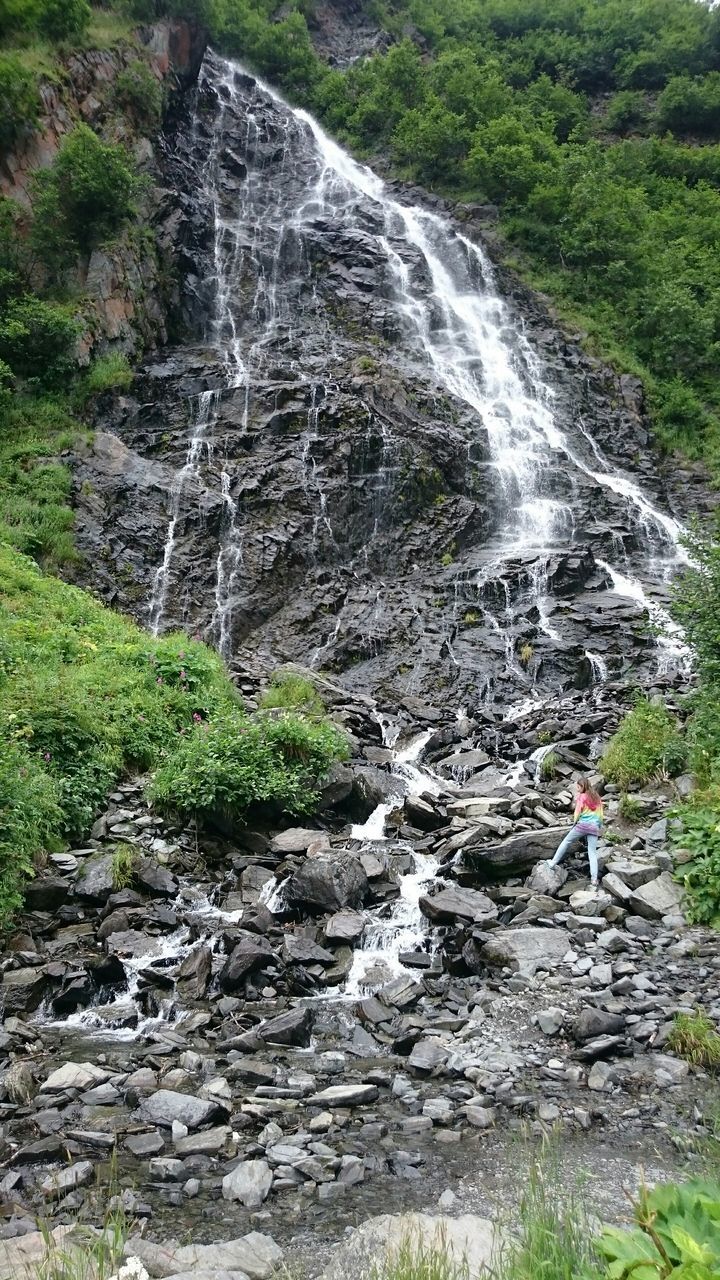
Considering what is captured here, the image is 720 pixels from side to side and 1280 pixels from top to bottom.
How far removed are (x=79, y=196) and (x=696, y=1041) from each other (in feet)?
91.2

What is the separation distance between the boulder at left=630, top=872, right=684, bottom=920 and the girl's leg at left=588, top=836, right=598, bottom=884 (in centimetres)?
54

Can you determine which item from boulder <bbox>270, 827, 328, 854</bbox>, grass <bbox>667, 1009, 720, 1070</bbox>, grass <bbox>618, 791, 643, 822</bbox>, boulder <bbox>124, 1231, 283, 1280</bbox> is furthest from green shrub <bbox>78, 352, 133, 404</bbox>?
boulder <bbox>124, 1231, 283, 1280</bbox>

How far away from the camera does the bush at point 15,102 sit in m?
23.1

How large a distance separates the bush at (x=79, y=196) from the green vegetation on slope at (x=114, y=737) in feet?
53.0

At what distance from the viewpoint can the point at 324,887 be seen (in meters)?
8.39

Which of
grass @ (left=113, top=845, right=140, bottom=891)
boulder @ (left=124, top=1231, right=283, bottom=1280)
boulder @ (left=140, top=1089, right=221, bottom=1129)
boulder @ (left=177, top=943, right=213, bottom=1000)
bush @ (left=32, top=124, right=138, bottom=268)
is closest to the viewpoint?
boulder @ (left=124, top=1231, right=283, bottom=1280)

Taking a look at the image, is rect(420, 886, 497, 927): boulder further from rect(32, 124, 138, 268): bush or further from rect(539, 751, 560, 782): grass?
rect(32, 124, 138, 268): bush

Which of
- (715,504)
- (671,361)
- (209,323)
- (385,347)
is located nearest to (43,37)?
(209,323)

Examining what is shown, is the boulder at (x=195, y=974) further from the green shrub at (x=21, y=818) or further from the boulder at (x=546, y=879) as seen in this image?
the boulder at (x=546, y=879)

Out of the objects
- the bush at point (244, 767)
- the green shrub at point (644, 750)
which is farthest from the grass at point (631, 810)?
the bush at point (244, 767)

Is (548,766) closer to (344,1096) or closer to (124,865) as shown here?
(124,865)

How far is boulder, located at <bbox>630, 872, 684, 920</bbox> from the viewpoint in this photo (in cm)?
771

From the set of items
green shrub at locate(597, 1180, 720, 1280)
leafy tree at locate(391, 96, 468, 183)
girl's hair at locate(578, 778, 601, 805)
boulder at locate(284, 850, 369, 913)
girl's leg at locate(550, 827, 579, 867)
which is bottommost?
boulder at locate(284, 850, 369, 913)

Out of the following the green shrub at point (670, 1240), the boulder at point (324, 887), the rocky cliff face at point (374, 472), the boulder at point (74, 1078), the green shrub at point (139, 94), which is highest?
the green shrub at point (139, 94)
